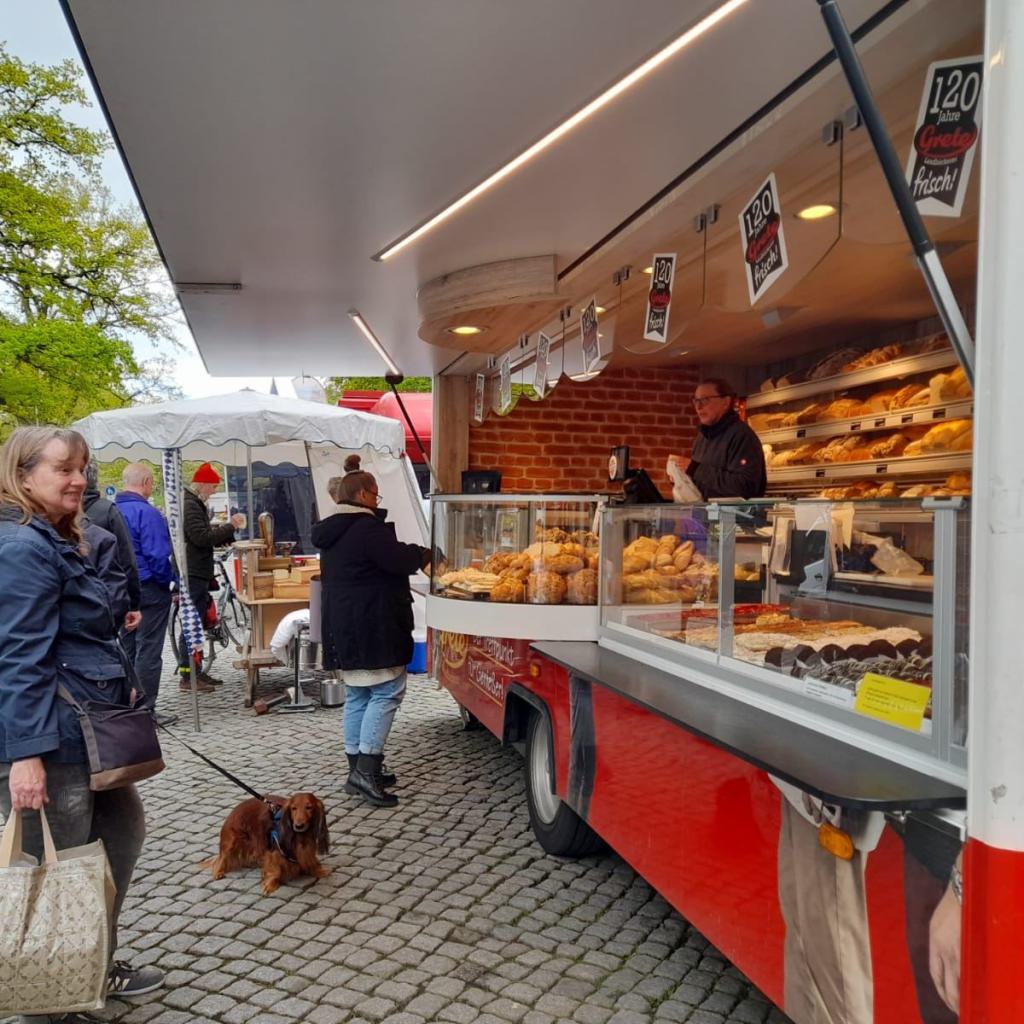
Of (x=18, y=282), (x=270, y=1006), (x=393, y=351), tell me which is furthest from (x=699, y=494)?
(x=18, y=282)

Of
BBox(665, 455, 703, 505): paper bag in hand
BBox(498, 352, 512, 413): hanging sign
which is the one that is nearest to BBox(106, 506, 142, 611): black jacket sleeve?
BBox(665, 455, 703, 505): paper bag in hand

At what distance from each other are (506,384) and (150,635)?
3.50m

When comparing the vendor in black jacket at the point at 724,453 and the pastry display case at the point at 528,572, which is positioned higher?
the vendor in black jacket at the point at 724,453

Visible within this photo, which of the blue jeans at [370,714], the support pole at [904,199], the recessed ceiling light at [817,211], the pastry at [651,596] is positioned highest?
the recessed ceiling light at [817,211]

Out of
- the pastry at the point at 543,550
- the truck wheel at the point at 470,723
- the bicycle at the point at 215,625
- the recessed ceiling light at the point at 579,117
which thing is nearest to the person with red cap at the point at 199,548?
the bicycle at the point at 215,625

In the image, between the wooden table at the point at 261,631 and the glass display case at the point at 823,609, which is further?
the wooden table at the point at 261,631

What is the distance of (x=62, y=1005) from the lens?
248 centimetres

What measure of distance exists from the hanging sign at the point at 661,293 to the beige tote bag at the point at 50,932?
3.62 m

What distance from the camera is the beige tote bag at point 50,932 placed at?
2420 millimetres

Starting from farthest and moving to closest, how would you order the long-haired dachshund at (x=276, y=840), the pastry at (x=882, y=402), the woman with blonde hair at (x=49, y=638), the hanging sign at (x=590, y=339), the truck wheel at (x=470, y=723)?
1. the truck wheel at (x=470, y=723)
2. the pastry at (x=882, y=402)
3. the hanging sign at (x=590, y=339)
4. the long-haired dachshund at (x=276, y=840)
5. the woman with blonde hair at (x=49, y=638)

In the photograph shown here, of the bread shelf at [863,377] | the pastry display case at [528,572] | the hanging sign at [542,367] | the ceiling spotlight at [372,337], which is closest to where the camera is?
the pastry display case at [528,572]

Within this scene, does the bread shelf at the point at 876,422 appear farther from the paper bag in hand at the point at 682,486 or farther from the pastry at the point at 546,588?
the pastry at the point at 546,588

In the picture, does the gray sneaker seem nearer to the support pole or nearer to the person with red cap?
the support pole

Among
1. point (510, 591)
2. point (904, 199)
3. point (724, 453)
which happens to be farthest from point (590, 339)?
point (904, 199)
